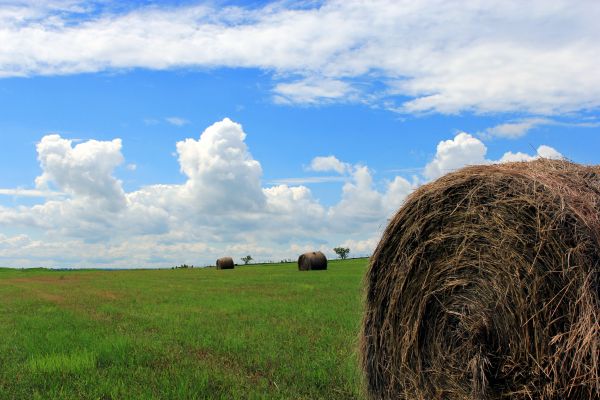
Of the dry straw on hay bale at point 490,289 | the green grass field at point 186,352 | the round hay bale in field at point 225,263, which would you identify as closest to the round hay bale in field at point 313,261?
the round hay bale in field at point 225,263

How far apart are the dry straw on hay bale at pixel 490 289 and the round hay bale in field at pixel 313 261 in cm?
3392

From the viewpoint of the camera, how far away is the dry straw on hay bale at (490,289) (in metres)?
4.77

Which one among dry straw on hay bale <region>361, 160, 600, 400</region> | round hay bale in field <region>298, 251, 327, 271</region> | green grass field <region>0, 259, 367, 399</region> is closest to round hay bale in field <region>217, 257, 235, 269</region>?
round hay bale in field <region>298, 251, 327, 271</region>

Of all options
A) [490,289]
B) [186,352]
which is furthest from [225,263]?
[490,289]

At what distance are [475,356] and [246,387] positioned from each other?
2.80m

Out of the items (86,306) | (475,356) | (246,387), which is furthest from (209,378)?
(86,306)

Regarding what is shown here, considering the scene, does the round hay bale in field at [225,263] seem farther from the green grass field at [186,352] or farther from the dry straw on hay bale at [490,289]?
the dry straw on hay bale at [490,289]

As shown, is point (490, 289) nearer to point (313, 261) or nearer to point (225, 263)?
point (313, 261)

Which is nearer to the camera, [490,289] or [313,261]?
[490,289]

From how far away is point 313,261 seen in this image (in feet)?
133

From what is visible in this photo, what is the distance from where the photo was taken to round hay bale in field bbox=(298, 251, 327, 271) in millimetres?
40438

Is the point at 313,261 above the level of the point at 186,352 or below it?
above

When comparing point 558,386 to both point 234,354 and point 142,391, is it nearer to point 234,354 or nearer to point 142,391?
point 142,391

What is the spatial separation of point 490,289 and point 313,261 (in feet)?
115
